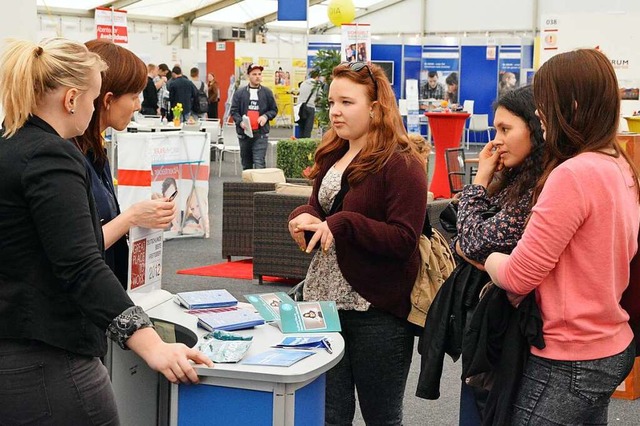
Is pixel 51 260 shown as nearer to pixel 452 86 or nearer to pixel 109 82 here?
pixel 109 82

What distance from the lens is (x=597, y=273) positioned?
205cm

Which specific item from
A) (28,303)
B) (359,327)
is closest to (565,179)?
(359,327)

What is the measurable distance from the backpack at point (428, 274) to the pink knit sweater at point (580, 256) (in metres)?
0.61

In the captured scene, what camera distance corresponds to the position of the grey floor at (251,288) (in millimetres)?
4219

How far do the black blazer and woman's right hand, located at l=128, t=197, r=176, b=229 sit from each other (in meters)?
0.55

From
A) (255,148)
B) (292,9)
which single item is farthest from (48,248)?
(292,9)

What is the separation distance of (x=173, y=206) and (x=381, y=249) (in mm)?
585

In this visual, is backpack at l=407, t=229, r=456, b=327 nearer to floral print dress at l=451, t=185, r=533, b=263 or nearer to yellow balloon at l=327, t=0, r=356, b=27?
floral print dress at l=451, t=185, r=533, b=263

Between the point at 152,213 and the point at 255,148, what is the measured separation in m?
10.6

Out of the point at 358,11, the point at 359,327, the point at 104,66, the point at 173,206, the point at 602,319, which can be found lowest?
the point at 359,327

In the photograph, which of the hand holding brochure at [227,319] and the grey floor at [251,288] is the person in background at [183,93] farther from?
the hand holding brochure at [227,319]

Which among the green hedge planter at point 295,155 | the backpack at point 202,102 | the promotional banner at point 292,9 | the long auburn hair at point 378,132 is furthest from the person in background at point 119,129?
the backpack at point 202,102

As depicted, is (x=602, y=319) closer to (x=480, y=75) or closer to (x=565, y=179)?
(x=565, y=179)

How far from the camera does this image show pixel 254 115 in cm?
1275
